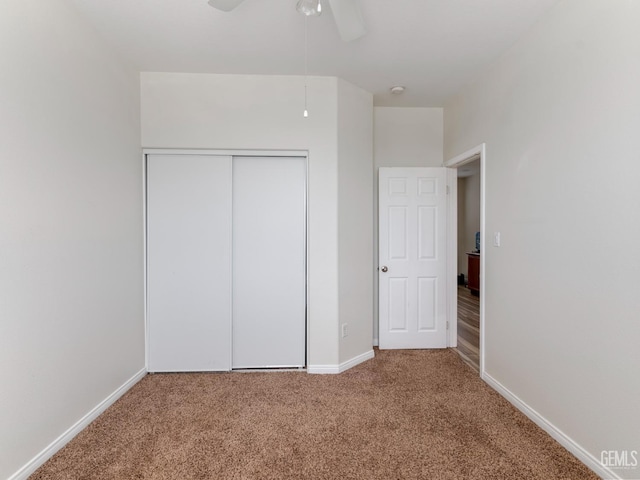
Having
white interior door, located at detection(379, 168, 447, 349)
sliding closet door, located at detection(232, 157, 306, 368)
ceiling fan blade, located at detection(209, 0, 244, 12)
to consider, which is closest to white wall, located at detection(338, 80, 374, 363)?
white interior door, located at detection(379, 168, 447, 349)

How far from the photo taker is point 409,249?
3.21m

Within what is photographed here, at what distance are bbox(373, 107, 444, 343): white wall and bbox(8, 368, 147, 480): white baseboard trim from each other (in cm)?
236

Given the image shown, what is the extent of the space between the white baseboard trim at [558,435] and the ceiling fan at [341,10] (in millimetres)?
2573

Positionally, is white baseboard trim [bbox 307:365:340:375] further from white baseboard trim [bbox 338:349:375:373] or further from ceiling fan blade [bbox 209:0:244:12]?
ceiling fan blade [bbox 209:0:244:12]

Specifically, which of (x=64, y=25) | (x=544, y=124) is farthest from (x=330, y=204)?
(x=64, y=25)

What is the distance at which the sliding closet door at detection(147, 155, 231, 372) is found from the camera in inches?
106

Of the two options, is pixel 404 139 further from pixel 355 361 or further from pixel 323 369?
pixel 323 369

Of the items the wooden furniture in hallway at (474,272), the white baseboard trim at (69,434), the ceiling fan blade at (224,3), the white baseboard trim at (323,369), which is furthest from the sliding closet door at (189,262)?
the wooden furniture in hallway at (474,272)

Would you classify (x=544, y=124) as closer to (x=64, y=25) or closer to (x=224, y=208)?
(x=224, y=208)

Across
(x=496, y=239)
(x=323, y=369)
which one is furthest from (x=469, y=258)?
(x=323, y=369)

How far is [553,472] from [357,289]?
174 cm

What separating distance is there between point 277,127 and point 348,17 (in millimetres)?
1245

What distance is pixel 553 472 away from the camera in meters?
1.56

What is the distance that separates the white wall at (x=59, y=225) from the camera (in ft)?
4.85
